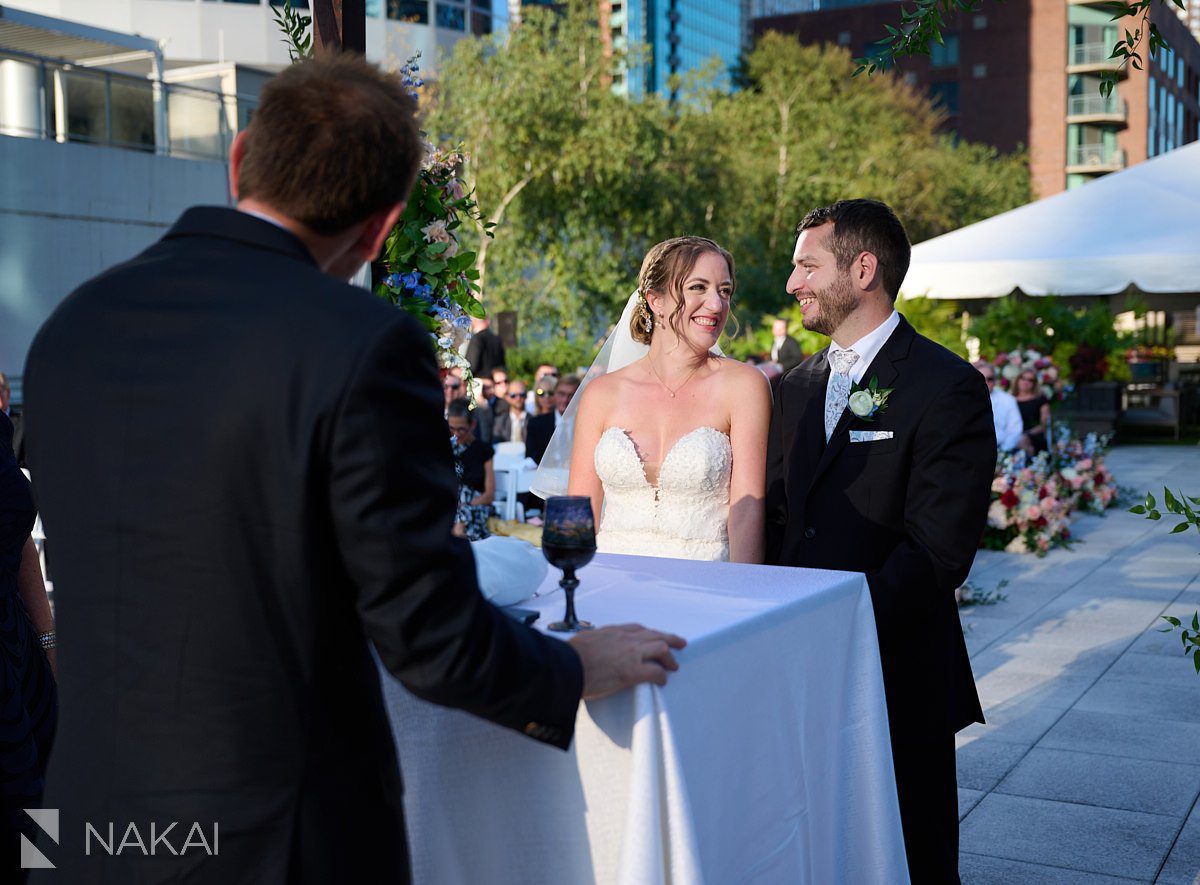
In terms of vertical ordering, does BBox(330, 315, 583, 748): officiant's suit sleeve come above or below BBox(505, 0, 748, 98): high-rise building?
below

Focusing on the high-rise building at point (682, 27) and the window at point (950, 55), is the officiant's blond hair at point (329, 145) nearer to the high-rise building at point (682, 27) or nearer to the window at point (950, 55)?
the window at point (950, 55)

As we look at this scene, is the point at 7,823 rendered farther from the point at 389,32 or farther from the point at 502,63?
the point at 389,32

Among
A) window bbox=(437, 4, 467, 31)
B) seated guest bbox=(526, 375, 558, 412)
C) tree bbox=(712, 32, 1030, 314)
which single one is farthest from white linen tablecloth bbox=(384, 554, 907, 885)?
window bbox=(437, 4, 467, 31)

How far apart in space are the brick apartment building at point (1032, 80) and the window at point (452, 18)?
30.9 meters

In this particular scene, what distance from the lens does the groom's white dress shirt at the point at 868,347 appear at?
3.57 meters

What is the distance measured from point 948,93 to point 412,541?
68.3 meters

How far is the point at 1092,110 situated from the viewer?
63375 millimetres

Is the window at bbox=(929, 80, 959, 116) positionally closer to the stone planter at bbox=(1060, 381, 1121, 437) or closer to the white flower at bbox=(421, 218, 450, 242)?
the stone planter at bbox=(1060, 381, 1121, 437)

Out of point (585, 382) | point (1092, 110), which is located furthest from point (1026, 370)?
point (1092, 110)

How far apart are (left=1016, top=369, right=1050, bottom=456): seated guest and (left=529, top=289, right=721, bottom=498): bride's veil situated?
7905 millimetres

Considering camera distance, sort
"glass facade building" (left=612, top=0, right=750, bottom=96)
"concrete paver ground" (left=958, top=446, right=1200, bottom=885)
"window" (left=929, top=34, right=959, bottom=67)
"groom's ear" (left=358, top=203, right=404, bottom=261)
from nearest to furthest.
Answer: "groom's ear" (left=358, top=203, right=404, bottom=261) < "concrete paver ground" (left=958, top=446, right=1200, bottom=885) < "window" (left=929, top=34, right=959, bottom=67) < "glass facade building" (left=612, top=0, right=750, bottom=96)

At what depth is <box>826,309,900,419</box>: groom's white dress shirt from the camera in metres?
3.57

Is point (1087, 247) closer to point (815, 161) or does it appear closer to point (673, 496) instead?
point (673, 496)

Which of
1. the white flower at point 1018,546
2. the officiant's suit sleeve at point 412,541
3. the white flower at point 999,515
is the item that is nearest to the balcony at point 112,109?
the white flower at point 999,515
